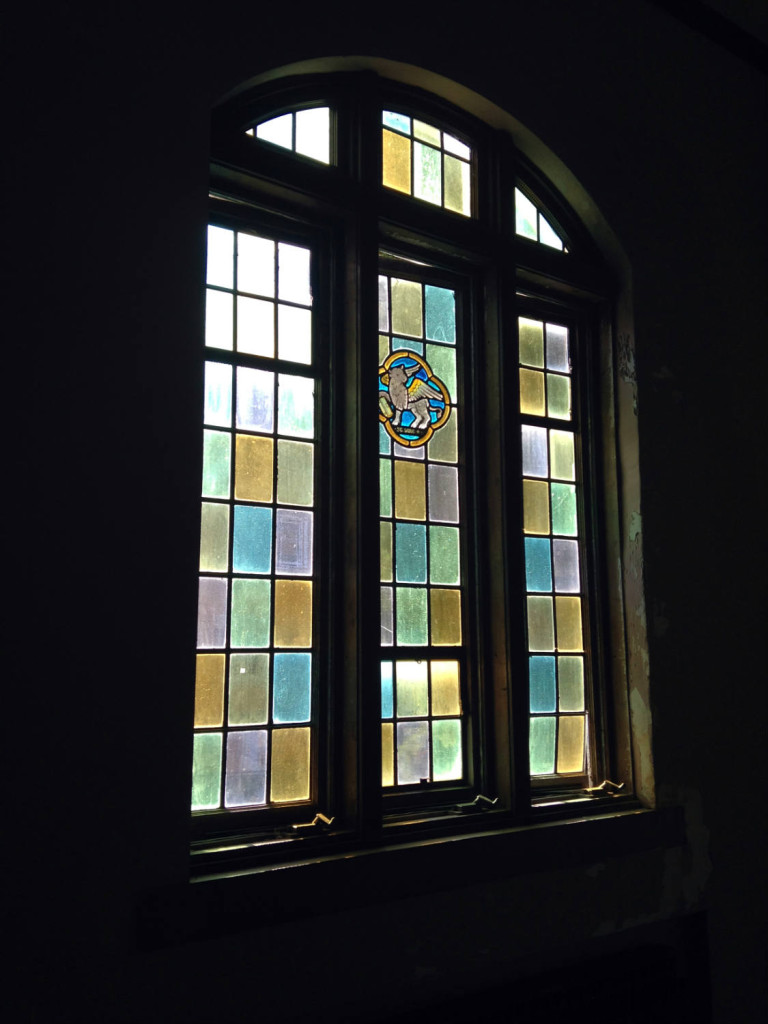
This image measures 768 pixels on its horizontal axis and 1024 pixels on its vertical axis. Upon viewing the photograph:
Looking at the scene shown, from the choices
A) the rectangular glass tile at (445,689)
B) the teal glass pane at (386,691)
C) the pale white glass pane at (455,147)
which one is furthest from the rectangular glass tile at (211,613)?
the pale white glass pane at (455,147)

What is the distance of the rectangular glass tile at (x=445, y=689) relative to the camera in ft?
11.2

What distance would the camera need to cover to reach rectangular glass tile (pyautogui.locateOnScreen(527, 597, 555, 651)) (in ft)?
12.4

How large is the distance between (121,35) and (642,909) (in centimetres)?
365

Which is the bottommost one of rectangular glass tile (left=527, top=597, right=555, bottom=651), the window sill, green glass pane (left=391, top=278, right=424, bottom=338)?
the window sill

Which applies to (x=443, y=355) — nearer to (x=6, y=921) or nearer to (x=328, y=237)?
(x=328, y=237)

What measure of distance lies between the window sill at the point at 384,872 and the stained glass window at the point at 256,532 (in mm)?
335

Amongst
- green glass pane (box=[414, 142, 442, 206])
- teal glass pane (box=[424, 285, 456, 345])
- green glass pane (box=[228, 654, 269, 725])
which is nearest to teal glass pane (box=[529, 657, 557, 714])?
green glass pane (box=[228, 654, 269, 725])

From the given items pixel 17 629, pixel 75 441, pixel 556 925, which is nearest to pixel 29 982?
pixel 17 629

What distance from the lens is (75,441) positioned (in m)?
2.42

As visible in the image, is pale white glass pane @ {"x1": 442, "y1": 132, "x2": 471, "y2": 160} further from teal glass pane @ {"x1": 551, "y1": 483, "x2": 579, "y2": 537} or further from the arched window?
teal glass pane @ {"x1": 551, "y1": 483, "x2": 579, "y2": 537}

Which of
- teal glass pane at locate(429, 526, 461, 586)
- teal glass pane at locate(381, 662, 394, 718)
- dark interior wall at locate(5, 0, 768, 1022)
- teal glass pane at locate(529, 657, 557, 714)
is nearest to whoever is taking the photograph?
dark interior wall at locate(5, 0, 768, 1022)

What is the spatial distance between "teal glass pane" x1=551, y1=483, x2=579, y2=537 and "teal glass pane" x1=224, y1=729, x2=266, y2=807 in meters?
1.67

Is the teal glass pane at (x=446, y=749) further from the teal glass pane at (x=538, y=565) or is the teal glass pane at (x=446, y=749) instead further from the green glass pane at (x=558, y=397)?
the green glass pane at (x=558, y=397)

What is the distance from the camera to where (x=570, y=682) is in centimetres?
383
